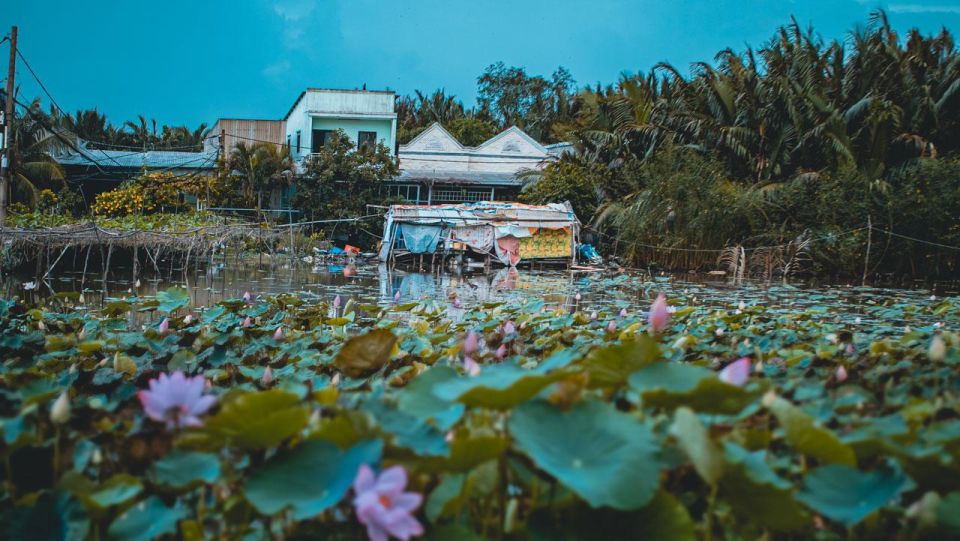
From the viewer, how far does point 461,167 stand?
2905cm

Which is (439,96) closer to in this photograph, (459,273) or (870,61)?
(459,273)

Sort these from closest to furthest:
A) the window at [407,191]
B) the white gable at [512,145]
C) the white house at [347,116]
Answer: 1. the white house at [347,116]
2. the window at [407,191]
3. the white gable at [512,145]

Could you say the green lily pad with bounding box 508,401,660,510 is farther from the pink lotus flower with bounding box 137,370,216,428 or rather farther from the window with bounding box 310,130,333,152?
the window with bounding box 310,130,333,152

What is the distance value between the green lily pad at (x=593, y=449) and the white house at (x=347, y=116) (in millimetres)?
26013

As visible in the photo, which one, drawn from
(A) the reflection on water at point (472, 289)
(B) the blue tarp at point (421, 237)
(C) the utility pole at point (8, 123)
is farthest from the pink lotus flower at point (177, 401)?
(B) the blue tarp at point (421, 237)

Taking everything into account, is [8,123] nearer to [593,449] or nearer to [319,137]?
[319,137]

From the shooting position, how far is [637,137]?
22.9 meters

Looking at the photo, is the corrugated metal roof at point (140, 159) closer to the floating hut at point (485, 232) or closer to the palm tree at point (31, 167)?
the palm tree at point (31, 167)

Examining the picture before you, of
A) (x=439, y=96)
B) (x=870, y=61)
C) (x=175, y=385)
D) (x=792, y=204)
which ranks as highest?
(x=439, y=96)

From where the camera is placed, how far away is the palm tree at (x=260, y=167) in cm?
2395

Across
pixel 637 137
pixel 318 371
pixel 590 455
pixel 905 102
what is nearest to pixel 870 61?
pixel 905 102

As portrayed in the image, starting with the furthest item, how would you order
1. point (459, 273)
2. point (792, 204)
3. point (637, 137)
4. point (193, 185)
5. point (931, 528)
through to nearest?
point (193, 185), point (637, 137), point (459, 273), point (792, 204), point (931, 528)

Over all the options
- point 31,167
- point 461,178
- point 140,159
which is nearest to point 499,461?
point 31,167

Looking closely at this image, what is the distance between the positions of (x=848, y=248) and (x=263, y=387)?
16.5 m
